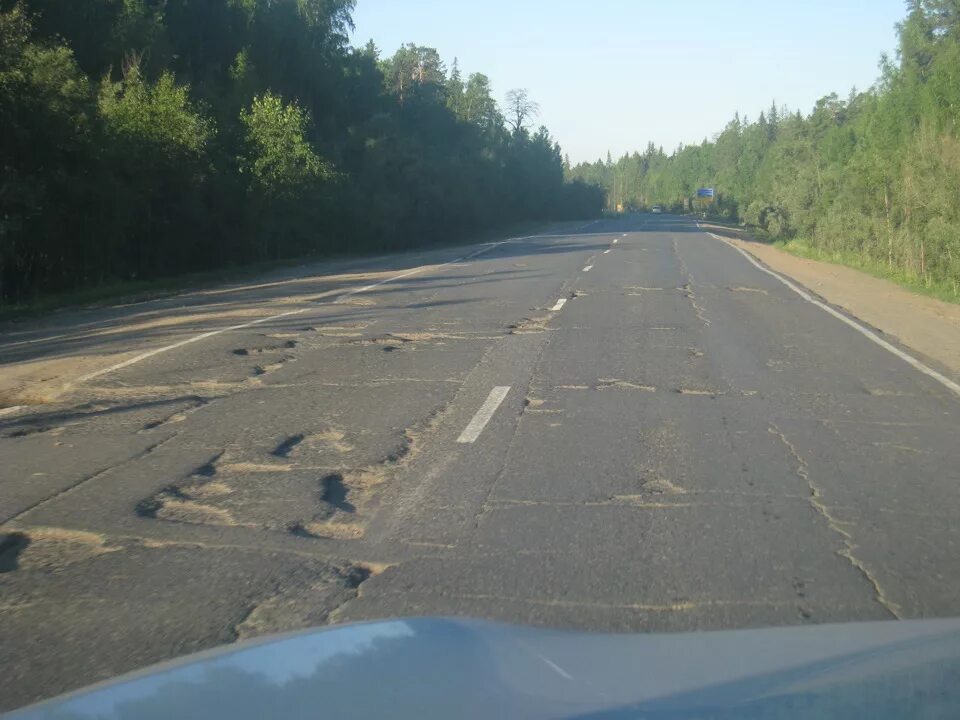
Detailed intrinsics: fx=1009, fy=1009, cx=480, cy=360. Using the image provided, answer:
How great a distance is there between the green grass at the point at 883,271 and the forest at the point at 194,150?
19705 mm

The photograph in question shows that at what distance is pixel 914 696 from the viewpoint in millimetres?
2688

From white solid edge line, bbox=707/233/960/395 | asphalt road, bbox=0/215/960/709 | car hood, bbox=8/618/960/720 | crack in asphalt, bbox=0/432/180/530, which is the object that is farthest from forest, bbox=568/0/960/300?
car hood, bbox=8/618/960/720

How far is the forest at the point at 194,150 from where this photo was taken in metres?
23.0

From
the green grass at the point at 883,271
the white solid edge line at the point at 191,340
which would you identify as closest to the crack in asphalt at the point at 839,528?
the white solid edge line at the point at 191,340

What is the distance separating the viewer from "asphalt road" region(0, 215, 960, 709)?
5.00 m

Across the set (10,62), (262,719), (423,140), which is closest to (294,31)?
(423,140)

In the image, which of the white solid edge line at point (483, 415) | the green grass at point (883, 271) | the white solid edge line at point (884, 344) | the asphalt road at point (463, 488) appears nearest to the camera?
the asphalt road at point (463, 488)

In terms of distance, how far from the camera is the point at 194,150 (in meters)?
29.5

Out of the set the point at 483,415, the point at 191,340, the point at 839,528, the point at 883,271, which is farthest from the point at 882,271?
the point at 839,528

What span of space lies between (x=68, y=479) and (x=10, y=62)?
17495mm

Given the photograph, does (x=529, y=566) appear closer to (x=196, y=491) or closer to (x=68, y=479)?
(x=196, y=491)

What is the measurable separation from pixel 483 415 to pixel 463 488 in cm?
240

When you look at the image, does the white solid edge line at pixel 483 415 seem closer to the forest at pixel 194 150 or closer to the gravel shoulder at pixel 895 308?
the gravel shoulder at pixel 895 308

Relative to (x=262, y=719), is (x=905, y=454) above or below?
below
